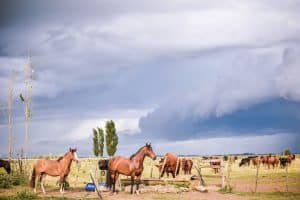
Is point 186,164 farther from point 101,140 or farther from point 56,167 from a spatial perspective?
point 56,167

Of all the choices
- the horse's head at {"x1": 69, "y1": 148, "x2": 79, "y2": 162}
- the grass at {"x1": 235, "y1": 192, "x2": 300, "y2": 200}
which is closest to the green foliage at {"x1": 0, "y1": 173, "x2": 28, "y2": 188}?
the horse's head at {"x1": 69, "y1": 148, "x2": 79, "y2": 162}

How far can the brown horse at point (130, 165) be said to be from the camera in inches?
924

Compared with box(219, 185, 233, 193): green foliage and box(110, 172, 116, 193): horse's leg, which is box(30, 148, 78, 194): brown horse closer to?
box(110, 172, 116, 193): horse's leg

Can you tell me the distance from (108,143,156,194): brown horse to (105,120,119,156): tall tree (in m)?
17.6

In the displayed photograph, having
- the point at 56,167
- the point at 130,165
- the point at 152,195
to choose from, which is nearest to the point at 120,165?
the point at 130,165

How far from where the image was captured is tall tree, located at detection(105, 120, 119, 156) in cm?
4159

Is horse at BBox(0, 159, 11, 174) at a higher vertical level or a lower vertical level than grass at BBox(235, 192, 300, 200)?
higher

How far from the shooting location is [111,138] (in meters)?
42.1

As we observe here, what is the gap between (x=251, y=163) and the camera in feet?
183

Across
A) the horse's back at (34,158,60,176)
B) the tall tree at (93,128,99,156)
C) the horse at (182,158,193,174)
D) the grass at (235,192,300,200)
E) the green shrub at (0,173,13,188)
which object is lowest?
the grass at (235,192,300,200)

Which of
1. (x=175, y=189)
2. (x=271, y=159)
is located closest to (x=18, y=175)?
(x=175, y=189)

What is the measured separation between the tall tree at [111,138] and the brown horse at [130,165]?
17.6 meters

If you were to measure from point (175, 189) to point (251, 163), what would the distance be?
110ft

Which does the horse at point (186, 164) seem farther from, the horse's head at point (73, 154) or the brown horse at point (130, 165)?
the horse's head at point (73, 154)
